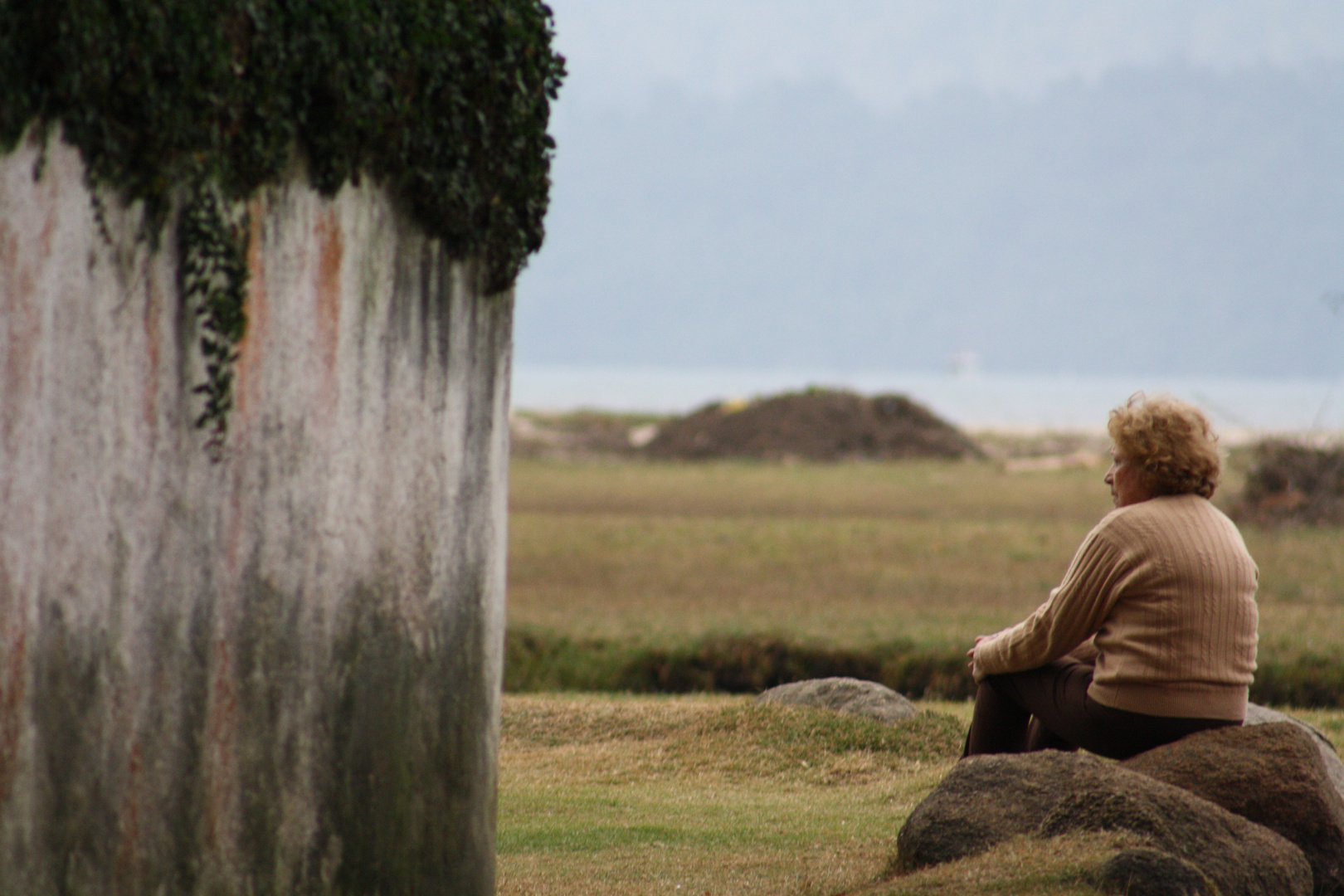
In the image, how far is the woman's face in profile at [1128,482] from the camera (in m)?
4.54

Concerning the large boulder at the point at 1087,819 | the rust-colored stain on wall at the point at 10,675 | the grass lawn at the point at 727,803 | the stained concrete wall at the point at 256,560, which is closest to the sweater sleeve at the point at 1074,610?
the large boulder at the point at 1087,819

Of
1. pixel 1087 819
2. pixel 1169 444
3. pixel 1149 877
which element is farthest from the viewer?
pixel 1169 444

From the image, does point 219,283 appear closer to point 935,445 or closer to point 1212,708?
point 1212,708

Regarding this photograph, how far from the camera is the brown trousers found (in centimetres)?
457

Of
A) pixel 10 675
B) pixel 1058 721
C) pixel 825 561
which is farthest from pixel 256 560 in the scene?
pixel 825 561

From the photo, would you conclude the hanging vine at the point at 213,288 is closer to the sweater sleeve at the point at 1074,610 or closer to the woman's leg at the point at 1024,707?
the sweater sleeve at the point at 1074,610

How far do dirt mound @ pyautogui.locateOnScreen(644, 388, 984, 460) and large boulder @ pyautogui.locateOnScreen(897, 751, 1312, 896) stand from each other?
3226 cm

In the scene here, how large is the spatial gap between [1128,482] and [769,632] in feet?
23.5

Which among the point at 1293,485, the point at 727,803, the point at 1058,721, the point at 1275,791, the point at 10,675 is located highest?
the point at 1293,485

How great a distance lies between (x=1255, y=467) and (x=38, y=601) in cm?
2043

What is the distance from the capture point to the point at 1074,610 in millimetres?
4551

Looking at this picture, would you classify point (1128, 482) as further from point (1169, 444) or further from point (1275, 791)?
point (1275, 791)

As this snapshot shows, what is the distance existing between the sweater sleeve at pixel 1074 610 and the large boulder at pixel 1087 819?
0.33m

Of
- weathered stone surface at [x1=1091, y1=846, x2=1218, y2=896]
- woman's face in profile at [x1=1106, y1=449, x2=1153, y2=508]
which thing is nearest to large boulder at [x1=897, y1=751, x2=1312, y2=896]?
weathered stone surface at [x1=1091, y1=846, x2=1218, y2=896]
